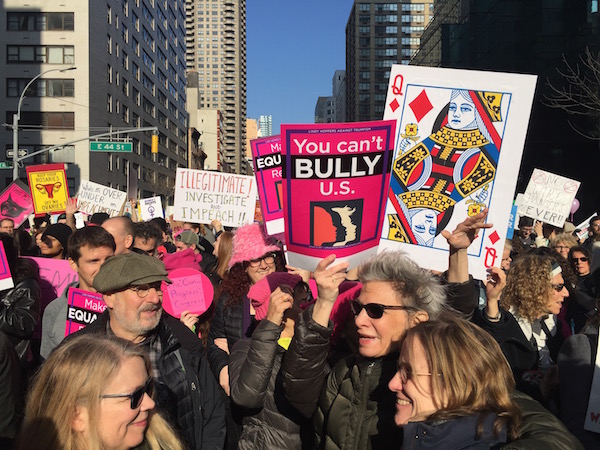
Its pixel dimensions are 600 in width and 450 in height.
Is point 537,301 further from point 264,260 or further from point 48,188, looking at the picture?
point 48,188

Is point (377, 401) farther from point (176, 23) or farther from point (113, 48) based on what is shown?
point (176, 23)

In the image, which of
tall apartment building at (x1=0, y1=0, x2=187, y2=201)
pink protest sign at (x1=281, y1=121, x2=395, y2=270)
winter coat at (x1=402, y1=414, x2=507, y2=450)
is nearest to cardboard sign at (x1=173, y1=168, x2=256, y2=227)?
pink protest sign at (x1=281, y1=121, x2=395, y2=270)

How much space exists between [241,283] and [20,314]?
1531mm

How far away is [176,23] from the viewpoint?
300 feet

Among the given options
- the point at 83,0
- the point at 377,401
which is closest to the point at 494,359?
the point at 377,401

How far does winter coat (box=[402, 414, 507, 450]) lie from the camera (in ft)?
6.25

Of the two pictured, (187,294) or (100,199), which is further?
(100,199)

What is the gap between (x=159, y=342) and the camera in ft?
10.5

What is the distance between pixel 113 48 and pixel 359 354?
191 feet

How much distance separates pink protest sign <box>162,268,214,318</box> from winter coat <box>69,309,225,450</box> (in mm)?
921

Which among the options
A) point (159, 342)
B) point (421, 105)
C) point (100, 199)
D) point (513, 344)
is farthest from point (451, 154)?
point (100, 199)

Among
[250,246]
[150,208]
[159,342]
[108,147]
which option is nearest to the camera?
[159,342]

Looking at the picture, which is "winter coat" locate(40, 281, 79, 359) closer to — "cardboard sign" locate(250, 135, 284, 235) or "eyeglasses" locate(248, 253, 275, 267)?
"eyeglasses" locate(248, 253, 275, 267)

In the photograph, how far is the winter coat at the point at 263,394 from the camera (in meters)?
2.91
